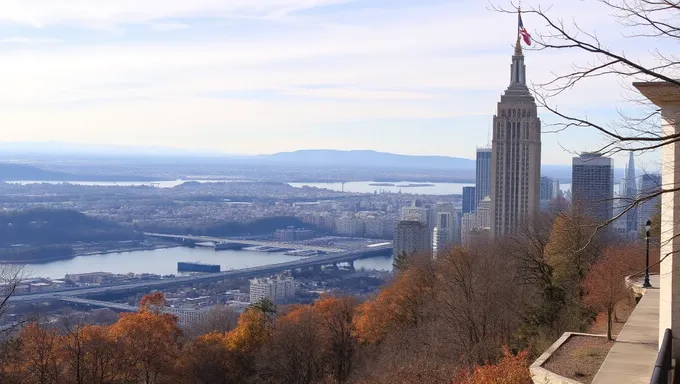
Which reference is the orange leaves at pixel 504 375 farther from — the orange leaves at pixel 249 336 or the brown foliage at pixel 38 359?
the orange leaves at pixel 249 336

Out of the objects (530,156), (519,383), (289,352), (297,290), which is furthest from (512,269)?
(297,290)

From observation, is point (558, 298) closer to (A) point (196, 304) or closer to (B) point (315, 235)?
(A) point (196, 304)

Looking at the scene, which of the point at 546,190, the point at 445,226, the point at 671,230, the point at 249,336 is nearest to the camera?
the point at 671,230

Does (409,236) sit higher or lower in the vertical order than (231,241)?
higher

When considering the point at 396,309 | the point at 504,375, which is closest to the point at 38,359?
the point at 396,309

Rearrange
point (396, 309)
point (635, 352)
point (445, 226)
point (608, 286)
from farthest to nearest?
point (445, 226), point (396, 309), point (608, 286), point (635, 352)

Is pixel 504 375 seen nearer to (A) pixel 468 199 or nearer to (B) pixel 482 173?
(B) pixel 482 173

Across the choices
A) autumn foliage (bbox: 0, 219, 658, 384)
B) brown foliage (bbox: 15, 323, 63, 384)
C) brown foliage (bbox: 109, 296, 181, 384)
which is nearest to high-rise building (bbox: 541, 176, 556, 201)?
autumn foliage (bbox: 0, 219, 658, 384)
